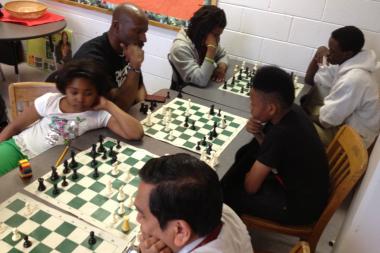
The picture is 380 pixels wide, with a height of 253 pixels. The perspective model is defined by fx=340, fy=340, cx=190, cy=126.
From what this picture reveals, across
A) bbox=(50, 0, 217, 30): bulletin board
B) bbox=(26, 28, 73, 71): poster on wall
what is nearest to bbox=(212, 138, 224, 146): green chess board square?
bbox=(50, 0, 217, 30): bulletin board

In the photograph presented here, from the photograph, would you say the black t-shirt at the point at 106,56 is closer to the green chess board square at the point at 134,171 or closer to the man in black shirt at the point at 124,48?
the man in black shirt at the point at 124,48

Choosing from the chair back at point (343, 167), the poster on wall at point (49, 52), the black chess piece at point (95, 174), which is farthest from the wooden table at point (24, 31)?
the chair back at point (343, 167)

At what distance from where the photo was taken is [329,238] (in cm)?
230

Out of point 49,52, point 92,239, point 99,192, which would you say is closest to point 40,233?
point 92,239

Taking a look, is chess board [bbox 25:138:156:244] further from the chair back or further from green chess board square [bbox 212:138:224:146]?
the chair back

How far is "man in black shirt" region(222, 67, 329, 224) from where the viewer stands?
5.19ft

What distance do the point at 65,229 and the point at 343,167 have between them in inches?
54.7

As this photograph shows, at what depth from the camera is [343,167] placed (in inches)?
70.2

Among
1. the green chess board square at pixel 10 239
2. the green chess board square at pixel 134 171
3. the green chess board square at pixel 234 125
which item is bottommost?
the green chess board square at pixel 10 239

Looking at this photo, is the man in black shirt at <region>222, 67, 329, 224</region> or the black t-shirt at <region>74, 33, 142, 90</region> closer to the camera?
the man in black shirt at <region>222, 67, 329, 224</region>

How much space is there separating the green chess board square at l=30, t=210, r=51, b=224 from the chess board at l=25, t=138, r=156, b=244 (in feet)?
0.20

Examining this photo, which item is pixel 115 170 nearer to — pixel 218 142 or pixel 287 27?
pixel 218 142

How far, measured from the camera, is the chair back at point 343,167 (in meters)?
1.58

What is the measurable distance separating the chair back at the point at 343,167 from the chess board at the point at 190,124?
547 millimetres
